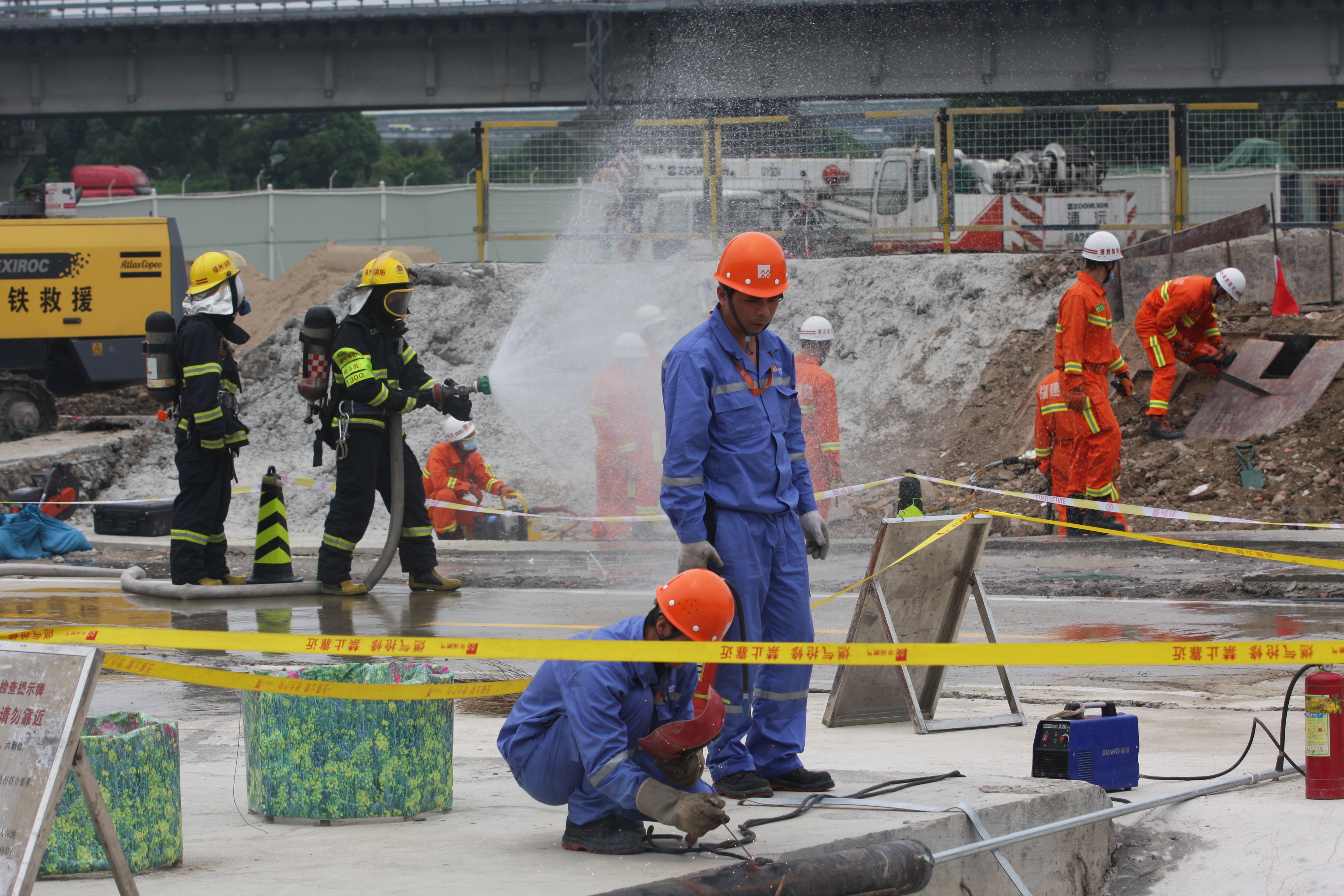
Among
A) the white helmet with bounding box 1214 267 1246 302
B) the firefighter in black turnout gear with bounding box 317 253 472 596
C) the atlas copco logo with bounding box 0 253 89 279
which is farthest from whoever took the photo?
the atlas copco logo with bounding box 0 253 89 279

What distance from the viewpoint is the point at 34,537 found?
11.1m

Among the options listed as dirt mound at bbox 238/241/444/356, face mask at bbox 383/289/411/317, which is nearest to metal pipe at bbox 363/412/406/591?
face mask at bbox 383/289/411/317

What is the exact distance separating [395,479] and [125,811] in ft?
16.6

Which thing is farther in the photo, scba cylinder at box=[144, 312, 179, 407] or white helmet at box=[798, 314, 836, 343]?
white helmet at box=[798, 314, 836, 343]

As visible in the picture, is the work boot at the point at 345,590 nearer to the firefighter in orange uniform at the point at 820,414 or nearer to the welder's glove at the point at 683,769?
the firefighter in orange uniform at the point at 820,414

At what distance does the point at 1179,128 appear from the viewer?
17094 millimetres

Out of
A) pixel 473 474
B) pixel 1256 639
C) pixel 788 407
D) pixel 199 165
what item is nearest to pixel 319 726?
pixel 788 407

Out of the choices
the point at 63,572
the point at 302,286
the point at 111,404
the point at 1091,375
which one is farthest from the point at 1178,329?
the point at 111,404

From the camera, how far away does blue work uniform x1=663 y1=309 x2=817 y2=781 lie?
14.2 feet

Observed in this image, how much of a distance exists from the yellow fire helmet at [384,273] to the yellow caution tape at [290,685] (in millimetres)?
4532

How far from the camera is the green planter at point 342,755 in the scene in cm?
410

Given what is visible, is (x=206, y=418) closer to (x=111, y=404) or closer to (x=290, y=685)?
(x=290, y=685)

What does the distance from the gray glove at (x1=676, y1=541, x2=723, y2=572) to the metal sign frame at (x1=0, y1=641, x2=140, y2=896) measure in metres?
1.75

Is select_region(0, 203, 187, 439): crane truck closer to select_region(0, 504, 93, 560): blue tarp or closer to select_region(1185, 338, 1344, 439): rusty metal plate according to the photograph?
select_region(0, 504, 93, 560): blue tarp
